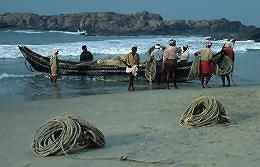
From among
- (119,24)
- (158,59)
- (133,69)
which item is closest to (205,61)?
(133,69)

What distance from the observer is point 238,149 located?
25.0 feet

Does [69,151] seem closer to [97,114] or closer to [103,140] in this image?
[103,140]

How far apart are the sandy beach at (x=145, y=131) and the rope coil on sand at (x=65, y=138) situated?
0.41ft

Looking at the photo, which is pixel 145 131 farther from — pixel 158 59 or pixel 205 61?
pixel 158 59

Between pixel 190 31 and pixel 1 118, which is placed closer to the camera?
pixel 1 118

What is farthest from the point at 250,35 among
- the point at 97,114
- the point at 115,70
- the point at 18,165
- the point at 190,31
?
the point at 18,165

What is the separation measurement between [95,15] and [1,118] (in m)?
109

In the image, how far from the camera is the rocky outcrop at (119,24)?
10325cm

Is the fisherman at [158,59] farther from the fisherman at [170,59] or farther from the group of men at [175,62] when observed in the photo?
the fisherman at [170,59]

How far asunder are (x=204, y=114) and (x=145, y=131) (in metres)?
1.14

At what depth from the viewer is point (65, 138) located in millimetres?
7738

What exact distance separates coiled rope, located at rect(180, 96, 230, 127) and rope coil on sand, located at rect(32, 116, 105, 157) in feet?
6.71

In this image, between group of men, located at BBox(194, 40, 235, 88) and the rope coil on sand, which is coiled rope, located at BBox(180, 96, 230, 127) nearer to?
the rope coil on sand

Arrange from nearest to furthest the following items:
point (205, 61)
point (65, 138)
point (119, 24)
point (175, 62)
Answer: point (65, 138), point (205, 61), point (175, 62), point (119, 24)
